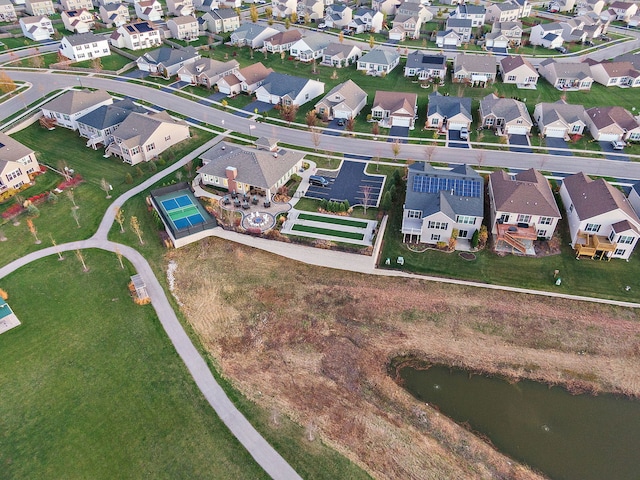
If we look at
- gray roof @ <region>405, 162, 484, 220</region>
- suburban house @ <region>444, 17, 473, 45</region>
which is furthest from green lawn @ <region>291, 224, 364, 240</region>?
suburban house @ <region>444, 17, 473, 45</region>

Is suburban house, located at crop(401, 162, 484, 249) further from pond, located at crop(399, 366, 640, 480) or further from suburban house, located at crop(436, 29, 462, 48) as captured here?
suburban house, located at crop(436, 29, 462, 48)

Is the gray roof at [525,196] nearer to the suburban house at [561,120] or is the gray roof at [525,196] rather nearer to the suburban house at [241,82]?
the suburban house at [561,120]

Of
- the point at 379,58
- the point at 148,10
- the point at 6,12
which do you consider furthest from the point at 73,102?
the point at 6,12

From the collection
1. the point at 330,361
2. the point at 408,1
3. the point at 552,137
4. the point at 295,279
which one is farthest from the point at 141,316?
the point at 408,1

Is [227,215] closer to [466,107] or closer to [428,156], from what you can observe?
[428,156]

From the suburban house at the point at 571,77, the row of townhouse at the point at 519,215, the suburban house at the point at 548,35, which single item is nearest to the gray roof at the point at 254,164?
the row of townhouse at the point at 519,215

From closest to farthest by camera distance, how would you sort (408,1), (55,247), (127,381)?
(127,381)
(55,247)
(408,1)
